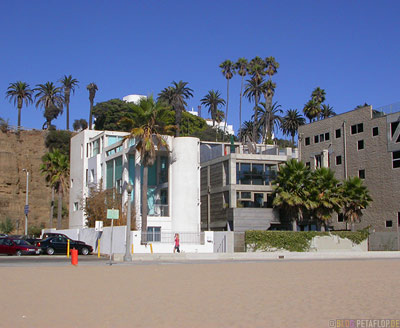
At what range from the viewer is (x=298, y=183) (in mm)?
47375

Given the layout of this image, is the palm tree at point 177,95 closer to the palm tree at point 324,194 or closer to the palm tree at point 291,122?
the palm tree at point 291,122

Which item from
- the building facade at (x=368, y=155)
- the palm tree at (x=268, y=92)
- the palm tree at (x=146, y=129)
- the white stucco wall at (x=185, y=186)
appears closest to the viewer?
the palm tree at (x=146, y=129)


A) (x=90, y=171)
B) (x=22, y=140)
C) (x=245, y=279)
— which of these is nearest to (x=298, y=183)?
(x=90, y=171)

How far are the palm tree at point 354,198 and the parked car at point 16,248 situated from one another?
86.7ft

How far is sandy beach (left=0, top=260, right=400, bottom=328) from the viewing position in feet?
35.1

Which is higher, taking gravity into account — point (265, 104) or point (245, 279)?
point (265, 104)

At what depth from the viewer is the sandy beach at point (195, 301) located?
10.7 m

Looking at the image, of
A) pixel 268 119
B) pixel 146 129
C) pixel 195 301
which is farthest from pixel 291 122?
pixel 195 301

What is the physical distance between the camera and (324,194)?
157 ft

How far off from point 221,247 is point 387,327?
35289 mm

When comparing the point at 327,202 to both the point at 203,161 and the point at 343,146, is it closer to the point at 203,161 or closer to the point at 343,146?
the point at 343,146

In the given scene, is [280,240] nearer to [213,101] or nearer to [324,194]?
[324,194]

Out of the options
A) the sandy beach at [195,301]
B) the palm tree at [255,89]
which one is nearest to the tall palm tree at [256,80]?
the palm tree at [255,89]

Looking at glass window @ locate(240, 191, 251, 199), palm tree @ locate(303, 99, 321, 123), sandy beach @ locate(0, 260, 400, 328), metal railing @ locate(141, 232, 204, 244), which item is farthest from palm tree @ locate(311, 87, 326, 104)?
sandy beach @ locate(0, 260, 400, 328)
